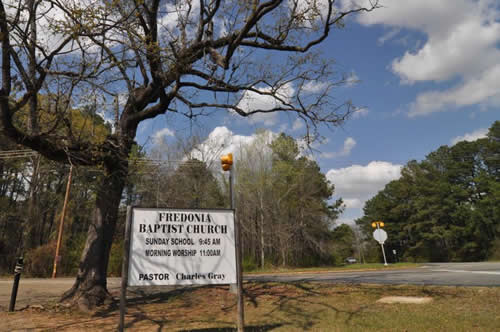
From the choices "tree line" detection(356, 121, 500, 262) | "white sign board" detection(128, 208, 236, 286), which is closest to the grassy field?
"white sign board" detection(128, 208, 236, 286)

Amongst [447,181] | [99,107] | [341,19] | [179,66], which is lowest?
[99,107]

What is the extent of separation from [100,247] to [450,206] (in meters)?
51.7

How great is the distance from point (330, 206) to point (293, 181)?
10.5m

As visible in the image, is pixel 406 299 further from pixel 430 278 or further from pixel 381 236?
pixel 381 236

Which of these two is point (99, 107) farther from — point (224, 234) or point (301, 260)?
point (301, 260)

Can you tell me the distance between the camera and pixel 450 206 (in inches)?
1820

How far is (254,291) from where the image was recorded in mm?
8609

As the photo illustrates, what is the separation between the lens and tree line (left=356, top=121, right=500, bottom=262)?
42812 mm

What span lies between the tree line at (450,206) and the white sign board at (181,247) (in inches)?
1836

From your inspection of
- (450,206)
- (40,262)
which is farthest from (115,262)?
(450,206)

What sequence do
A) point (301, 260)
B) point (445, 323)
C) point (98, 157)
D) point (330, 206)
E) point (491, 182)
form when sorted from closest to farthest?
1. point (445, 323)
2. point (98, 157)
3. point (301, 260)
4. point (330, 206)
5. point (491, 182)

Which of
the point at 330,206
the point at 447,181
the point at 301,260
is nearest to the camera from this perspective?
the point at 301,260

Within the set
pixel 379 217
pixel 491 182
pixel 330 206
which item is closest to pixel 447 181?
pixel 491 182

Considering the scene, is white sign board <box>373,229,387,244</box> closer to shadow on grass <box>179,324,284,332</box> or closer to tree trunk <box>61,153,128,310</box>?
shadow on grass <box>179,324,284,332</box>
